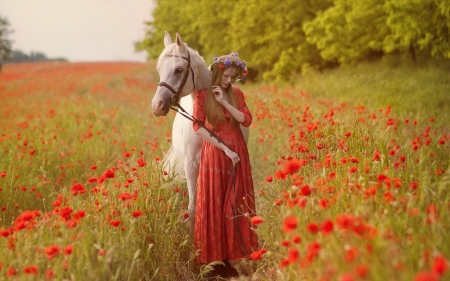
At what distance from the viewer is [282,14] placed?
16.8m

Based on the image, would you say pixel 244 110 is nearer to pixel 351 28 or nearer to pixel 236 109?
pixel 236 109

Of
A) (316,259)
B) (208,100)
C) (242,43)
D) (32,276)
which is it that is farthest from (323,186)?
(242,43)

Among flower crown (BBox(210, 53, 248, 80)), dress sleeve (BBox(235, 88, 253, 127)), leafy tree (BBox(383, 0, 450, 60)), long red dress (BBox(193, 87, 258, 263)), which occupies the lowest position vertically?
long red dress (BBox(193, 87, 258, 263))

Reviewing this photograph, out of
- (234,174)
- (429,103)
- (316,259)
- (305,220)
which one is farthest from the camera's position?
(429,103)

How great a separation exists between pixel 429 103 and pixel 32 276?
9.31m

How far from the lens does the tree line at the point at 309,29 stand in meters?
10.3

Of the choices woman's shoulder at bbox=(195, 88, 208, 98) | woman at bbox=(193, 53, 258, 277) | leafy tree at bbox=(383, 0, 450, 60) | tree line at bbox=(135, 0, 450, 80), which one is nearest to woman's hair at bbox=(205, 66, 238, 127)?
woman at bbox=(193, 53, 258, 277)

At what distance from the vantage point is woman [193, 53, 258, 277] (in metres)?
4.04

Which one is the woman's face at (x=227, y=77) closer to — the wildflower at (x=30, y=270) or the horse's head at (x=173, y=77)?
the horse's head at (x=173, y=77)

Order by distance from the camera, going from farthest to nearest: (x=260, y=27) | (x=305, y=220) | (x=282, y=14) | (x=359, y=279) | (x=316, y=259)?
1. (x=260, y=27)
2. (x=282, y=14)
3. (x=305, y=220)
4. (x=316, y=259)
5. (x=359, y=279)

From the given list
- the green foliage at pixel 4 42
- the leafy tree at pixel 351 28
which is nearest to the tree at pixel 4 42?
the green foliage at pixel 4 42

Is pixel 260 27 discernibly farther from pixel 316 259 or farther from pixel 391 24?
pixel 316 259

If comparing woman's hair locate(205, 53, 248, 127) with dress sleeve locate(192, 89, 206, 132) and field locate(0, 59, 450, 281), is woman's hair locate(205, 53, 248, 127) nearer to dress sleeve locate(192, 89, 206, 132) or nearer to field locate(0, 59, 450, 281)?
dress sleeve locate(192, 89, 206, 132)

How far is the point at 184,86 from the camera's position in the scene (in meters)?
4.27
